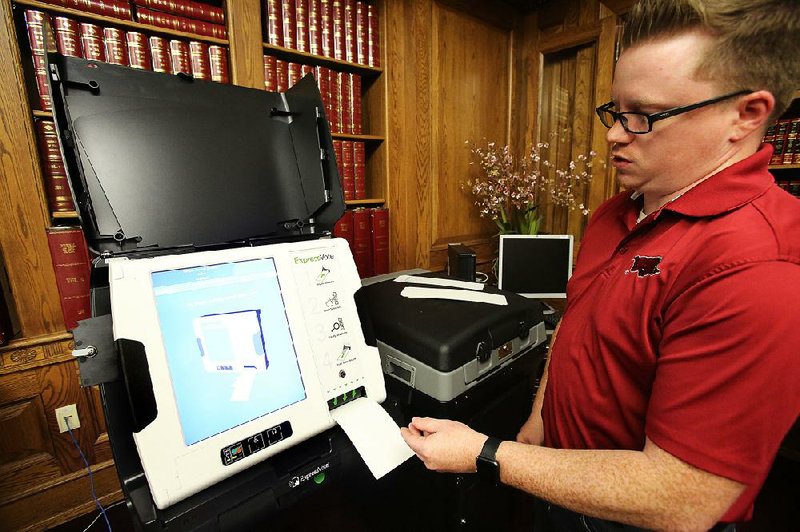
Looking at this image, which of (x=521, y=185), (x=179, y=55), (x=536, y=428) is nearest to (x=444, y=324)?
(x=536, y=428)

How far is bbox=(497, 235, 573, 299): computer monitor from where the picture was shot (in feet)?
6.25

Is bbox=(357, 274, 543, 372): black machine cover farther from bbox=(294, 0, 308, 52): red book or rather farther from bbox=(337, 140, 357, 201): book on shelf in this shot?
bbox=(294, 0, 308, 52): red book

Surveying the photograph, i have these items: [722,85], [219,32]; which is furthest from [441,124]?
[722,85]

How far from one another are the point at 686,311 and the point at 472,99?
2.00 m

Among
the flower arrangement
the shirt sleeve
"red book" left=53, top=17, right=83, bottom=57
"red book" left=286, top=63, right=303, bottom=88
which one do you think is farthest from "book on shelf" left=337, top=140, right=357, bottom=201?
the shirt sleeve

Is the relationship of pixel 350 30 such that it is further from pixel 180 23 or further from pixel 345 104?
pixel 180 23

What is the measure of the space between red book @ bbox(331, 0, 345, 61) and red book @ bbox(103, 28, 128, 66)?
2.61 feet

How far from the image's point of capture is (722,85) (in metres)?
0.56

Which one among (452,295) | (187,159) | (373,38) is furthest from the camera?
(373,38)

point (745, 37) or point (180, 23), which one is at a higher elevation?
point (180, 23)

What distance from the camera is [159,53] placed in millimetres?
1379

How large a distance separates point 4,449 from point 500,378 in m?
1.69

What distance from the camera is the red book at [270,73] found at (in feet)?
5.22

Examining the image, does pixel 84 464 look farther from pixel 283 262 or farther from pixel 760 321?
pixel 760 321
